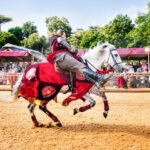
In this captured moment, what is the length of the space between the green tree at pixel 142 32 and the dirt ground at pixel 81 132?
86.1 feet

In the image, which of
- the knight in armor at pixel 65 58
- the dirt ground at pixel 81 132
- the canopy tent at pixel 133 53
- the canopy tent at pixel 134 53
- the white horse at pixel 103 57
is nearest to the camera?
the dirt ground at pixel 81 132

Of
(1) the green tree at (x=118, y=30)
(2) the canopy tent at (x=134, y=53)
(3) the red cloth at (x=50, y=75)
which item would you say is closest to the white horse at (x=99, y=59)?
(3) the red cloth at (x=50, y=75)

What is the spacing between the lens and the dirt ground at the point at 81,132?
6.75 m

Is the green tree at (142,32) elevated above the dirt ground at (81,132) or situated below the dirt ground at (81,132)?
above

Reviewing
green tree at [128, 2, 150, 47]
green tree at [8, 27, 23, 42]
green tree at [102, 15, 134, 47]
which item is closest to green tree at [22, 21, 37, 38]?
green tree at [8, 27, 23, 42]

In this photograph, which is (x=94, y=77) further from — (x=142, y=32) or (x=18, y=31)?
(x=18, y=31)

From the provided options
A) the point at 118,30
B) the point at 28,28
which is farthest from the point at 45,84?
the point at 28,28

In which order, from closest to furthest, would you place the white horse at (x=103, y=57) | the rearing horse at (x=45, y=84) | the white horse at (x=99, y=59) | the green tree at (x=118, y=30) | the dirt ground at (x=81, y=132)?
the dirt ground at (x=81, y=132) → the rearing horse at (x=45, y=84) → the white horse at (x=99, y=59) → the white horse at (x=103, y=57) → the green tree at (x=118, y=30)

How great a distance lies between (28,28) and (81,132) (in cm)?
8058

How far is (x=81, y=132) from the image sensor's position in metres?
8.13

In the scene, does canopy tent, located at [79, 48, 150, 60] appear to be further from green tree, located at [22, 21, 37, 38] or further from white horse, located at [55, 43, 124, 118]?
green tree, located at [22, 21, 37, 38]

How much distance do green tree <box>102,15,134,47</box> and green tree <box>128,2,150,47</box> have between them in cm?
419

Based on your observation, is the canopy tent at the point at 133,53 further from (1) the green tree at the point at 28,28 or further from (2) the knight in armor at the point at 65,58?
(1) the green tree at the point at 28,28

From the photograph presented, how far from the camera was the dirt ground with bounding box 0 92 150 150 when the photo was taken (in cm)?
675
